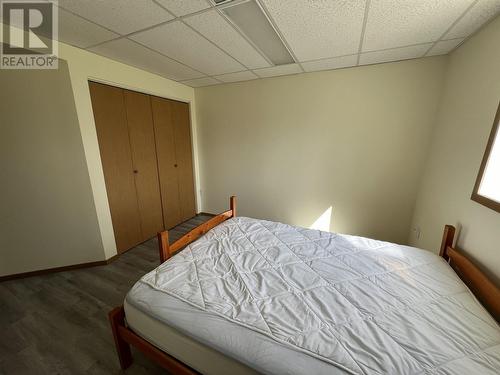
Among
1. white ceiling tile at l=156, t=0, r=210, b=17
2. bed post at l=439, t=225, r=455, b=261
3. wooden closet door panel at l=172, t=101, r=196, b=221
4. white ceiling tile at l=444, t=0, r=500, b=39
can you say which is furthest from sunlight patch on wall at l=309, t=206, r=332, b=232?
white ceiling tile at l=156, t=0, r=210, b=17

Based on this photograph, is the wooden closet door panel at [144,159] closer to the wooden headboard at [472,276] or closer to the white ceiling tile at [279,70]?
the white ceiling tile at [279,70]

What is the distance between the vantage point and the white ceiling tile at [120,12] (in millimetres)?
1332

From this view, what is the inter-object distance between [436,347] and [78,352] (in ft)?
6.98

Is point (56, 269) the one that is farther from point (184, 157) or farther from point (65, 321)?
point (184, 157)

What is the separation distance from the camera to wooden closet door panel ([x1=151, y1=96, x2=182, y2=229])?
9.64 feet

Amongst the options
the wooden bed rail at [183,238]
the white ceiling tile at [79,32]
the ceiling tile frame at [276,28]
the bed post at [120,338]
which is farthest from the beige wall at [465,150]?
the white ceiling tile at [79,32]

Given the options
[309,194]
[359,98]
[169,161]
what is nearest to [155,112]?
[169,161]

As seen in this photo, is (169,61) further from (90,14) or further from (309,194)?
(309,194)

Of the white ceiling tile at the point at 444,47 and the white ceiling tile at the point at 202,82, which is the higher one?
the white ceiling tile at the point at 202,82

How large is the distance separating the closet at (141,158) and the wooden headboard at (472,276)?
3301 mm

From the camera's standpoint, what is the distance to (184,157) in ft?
11.4

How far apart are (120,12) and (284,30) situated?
124 centimetres

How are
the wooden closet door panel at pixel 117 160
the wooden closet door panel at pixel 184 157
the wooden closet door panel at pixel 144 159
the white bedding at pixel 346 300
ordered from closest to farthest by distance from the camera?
the white bedding at pixel 346 300 < the wooden closet door panel at pixel 117 160 < the wooden closet door panel at pixel 144 159 < the wooden closet door panel at pixel 184 157

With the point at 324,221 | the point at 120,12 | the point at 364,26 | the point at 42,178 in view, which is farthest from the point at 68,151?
the point at 324,221
